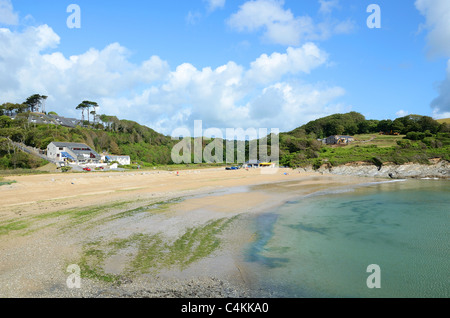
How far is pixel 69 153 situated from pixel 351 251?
58.3 m

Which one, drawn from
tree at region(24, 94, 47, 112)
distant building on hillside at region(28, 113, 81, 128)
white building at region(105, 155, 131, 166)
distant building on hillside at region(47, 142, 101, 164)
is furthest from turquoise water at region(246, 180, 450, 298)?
tree at region(24, 94, 47, 112)

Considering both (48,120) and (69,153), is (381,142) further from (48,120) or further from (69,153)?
(48,120)

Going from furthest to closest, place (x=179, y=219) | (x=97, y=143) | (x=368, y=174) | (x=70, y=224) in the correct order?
(x=97, y=143) < (x=368, y=174) < (x=179, y=219) < (x=70, y=224)

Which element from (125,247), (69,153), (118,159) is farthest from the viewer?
(118,159)

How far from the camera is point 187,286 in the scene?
677 centimetres

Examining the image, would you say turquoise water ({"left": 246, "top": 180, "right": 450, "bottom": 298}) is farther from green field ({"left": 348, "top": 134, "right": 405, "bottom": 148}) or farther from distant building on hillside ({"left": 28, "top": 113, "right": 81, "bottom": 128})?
distant building on hillside ({"left": 28, "top": 113, "right": 81, "bottom": 128})

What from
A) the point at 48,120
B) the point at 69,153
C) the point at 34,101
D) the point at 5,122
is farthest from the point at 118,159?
the point at 34,101

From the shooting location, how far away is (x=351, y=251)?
32.8 feet

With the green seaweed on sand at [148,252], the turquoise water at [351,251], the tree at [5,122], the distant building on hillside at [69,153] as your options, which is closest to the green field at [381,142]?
the turquoise water at [351,251]

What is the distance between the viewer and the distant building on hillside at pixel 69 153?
5322 cm

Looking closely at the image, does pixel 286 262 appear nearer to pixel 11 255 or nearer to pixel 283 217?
pixel 283 217

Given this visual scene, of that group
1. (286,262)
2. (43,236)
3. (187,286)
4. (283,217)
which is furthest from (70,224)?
(283,217)

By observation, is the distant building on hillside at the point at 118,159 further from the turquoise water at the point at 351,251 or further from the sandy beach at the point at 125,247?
the turquoise water at the point at 351,251

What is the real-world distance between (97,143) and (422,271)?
259 feet
